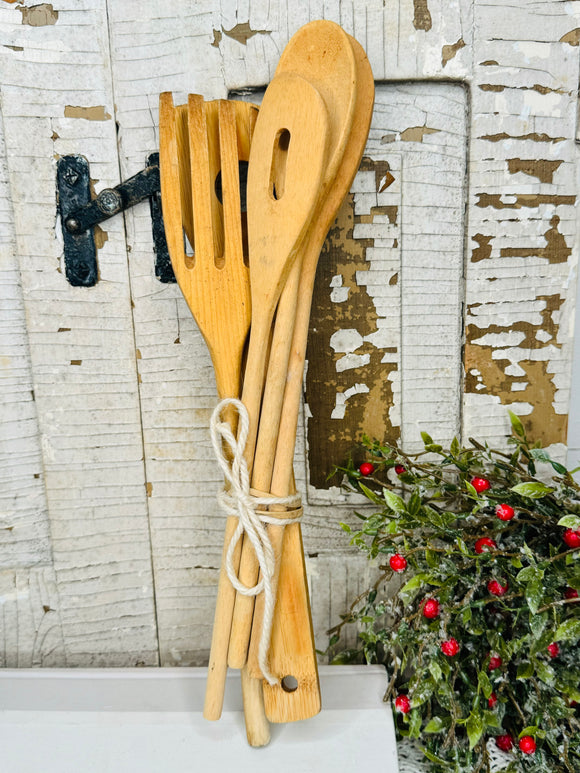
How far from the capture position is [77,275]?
1.94 feet

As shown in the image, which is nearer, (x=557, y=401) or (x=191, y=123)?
(x=191, y=123)

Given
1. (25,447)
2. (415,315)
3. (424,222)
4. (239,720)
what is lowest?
(239,720)

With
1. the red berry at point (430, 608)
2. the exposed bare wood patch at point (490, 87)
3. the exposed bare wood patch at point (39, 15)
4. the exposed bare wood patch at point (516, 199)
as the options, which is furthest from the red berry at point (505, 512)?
the exposed bare wood patch at point (39, 15)

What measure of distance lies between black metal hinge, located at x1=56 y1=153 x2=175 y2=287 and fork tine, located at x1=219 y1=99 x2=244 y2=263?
107 millimetres

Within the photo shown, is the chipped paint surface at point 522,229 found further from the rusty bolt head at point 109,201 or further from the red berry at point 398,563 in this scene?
the rusty bolt head at point 109,201

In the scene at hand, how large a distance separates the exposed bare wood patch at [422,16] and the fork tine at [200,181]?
245 millimetres

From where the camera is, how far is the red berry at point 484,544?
1.59 feet

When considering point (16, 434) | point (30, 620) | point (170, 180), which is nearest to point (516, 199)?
point (170, 180)

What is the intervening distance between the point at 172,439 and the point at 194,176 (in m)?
0.30

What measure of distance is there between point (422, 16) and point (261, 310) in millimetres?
353

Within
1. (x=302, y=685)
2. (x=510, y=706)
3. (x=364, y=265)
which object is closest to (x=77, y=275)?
(x=364, y=265)

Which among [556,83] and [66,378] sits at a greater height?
[556,83]

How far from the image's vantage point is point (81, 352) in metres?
0.61

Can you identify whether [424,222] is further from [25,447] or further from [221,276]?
[25,447]
